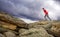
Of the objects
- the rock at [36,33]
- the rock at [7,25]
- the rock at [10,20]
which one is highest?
the rock at [10,20]

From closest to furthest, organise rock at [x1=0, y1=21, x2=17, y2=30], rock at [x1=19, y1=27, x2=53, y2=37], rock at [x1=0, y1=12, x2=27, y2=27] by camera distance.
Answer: rock at [x1=19, y1=27, x2=53, y2=37], rock at [x1=0, y1=21, x2=17, y2=30], rock at [x1=0, y1=12, x2=27, y2=27]

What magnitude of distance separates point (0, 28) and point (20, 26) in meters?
3.05

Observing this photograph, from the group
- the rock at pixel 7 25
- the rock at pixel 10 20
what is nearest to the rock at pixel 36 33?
the rock at pixel 7 25

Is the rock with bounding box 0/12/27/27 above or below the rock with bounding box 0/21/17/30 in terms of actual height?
above

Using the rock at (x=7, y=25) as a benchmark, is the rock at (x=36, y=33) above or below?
below

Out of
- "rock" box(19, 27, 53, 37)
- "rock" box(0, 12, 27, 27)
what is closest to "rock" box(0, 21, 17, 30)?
"rock" box(0, 12, 27, 27)

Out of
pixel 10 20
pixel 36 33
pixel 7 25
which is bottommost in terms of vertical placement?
pixel 36 33

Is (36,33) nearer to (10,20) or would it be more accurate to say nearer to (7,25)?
(7,25)

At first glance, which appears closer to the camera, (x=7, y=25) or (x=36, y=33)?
(x=36, y=33)

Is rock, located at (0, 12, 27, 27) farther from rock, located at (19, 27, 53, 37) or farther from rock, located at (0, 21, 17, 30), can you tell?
rock, located at (19, 27, 53, 37)

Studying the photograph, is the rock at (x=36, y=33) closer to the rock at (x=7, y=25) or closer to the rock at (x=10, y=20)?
the rock at (x=7, y=25)

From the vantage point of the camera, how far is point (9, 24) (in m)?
22.3

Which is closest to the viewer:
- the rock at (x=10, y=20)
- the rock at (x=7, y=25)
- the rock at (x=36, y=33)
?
the rock at (x=36, y=33)

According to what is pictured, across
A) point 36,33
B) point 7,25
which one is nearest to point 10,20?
point 7,25
